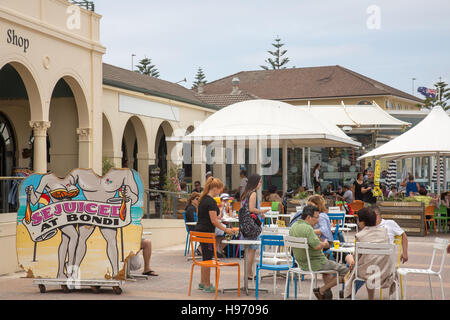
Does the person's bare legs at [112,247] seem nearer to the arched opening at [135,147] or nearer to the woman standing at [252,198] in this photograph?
the woman standing at [252,198]

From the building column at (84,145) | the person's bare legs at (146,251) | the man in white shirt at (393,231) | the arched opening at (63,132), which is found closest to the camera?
the man in white shirt at (393,231)

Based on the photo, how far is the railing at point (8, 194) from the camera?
38.4 feet

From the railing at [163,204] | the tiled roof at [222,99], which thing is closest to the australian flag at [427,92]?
the tiled roof at [222,99]

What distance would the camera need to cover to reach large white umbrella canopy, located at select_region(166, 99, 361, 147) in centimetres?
1355

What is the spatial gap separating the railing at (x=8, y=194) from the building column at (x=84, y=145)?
4.79m

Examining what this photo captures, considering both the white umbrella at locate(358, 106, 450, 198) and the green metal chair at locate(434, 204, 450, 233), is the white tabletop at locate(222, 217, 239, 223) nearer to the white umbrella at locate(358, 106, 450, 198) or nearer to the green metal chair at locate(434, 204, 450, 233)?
the white umbrella at locate(358, 106, 450, 198)

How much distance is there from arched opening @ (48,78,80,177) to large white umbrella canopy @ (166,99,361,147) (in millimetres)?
4418

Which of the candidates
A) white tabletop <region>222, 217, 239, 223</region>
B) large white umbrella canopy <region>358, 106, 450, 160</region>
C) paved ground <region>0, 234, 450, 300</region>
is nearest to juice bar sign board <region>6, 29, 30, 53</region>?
paved ground <region>0, 234, 450, 300</region>

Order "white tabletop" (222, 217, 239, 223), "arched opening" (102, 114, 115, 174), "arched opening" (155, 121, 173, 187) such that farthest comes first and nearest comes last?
"arched opening" (155, 121, 173, 187) < "arched opening" (102, 114, 115, 174) < "white tabletop" (222, 217, 239, 223)

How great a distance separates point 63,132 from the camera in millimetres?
17734

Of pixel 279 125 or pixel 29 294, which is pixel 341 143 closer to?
pixel 279 125

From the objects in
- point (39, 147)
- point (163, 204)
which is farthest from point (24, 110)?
point (163, 204)

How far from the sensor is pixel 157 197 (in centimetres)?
1630
